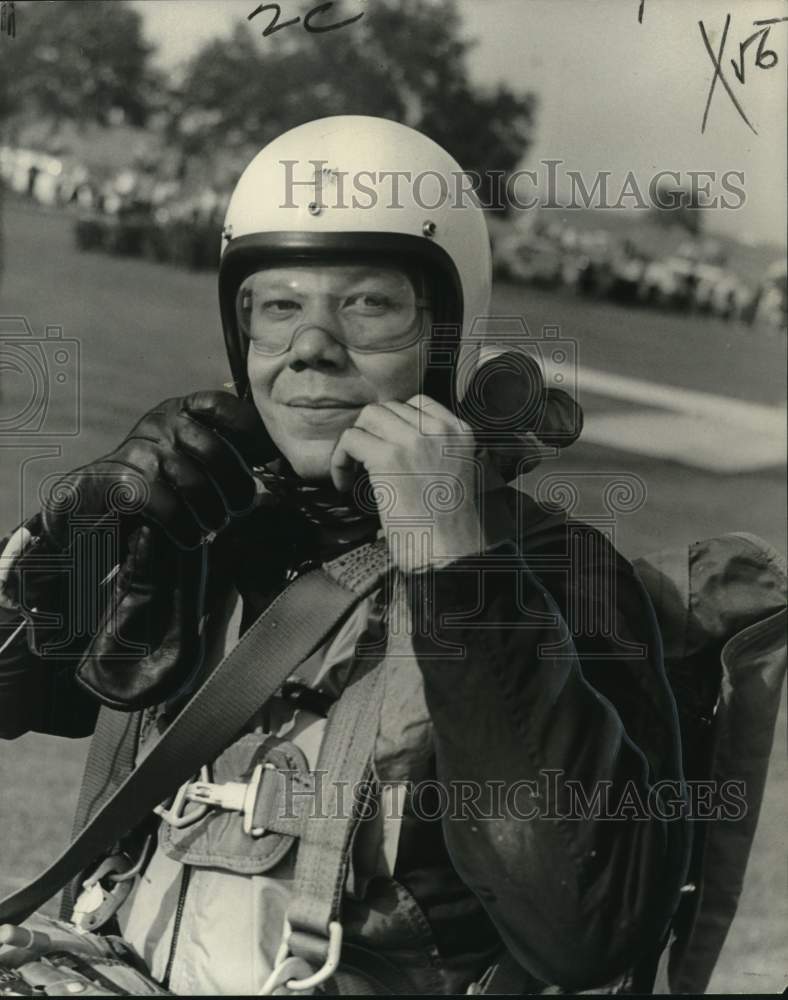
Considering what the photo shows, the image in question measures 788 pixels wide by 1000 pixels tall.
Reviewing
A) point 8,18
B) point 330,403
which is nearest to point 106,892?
point 330,403

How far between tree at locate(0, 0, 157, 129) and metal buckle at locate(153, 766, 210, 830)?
130cm

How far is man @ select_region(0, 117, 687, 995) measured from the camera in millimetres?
1604

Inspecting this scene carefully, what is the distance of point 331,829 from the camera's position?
65.8 inches

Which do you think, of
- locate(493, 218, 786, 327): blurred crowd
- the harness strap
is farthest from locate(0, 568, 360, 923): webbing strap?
locate(493, 218, 786, 327): blurred crowd

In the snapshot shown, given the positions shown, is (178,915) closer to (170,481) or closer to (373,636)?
(373,636)

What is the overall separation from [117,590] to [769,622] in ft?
3.22

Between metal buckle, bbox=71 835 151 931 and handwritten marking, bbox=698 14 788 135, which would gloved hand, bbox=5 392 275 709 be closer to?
metal buckle, bbox=71 835 151 931

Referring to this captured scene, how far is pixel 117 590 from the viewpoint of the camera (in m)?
1.99

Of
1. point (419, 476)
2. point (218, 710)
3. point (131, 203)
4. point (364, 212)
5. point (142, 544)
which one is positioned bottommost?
point (218, 710)

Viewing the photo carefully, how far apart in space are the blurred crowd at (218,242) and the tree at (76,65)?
0.19m

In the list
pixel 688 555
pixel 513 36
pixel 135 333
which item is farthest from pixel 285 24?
pixel 135 333

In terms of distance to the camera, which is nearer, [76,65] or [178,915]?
[178,915]

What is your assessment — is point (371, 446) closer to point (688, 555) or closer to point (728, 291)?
point (688, 555)

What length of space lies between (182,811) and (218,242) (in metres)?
1.60
